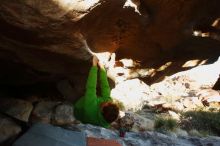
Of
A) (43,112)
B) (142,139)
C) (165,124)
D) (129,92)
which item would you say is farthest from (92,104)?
(165,124)

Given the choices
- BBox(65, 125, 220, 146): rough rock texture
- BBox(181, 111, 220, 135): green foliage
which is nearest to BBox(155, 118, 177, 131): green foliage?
BBox(181, 111, 220, 135): green foliage

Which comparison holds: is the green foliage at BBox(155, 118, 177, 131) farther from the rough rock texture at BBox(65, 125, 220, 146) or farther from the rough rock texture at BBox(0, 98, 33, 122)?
the rough rock texture at BBox(0, 98, 33, 122)

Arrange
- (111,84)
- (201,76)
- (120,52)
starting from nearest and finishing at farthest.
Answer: (111,84)
(120,52)
(201,76)

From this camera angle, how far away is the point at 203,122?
15953 mm

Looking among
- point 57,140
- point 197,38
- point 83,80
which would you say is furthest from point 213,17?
point 57,140

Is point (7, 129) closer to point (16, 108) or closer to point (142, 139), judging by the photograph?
point (16, 108)

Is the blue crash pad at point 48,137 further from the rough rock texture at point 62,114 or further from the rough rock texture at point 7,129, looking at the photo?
the rough rock texture at point 62,114

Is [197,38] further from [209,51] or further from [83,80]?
[83,80]

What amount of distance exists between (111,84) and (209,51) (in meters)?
3.45

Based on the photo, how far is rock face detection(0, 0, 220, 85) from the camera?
5.20 m

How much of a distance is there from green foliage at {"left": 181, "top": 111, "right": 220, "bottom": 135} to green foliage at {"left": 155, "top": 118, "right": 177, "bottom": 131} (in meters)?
0.99

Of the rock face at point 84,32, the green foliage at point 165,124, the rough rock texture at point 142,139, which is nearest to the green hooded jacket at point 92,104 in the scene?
the rock face at point 84,32

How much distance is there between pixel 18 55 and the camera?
6.28 metres

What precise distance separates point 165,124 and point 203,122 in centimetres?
280
